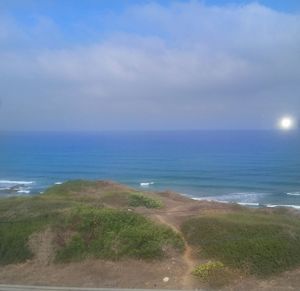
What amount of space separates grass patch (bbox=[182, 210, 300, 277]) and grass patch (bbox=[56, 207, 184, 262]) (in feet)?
4.67

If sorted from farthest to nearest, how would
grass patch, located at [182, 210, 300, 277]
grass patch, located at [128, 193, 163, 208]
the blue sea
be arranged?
the blue sea → grass patch, located at [128, 193, 163, 208] → grass patch, located at [182, 210, 300, 277]

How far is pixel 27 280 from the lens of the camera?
64.1 feet

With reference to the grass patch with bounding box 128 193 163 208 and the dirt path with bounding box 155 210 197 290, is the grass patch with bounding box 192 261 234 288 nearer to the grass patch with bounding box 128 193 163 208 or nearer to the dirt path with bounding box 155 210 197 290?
the dirt path with bounding box 155 210 197 290

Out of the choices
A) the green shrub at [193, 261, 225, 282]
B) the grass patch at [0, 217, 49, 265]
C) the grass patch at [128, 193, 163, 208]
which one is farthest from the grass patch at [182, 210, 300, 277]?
the grass patch at [128, 193, 163, 208]

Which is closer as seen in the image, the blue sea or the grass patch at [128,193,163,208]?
the grass patch at [128,193,163,208]

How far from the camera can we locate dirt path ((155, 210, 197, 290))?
18.1 m

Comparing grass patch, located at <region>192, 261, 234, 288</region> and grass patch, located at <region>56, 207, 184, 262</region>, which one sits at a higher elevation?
grass patch, located at <region>56, 207, 184, 262</region>

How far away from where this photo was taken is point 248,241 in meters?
21.1

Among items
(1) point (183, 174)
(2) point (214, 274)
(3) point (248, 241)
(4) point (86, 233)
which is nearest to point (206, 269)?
(2) point (214, 274)

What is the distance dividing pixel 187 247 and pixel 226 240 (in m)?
1.97

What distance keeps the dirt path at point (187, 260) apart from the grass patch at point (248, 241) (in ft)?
1.72

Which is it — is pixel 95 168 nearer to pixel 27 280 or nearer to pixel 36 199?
pixel 36 199

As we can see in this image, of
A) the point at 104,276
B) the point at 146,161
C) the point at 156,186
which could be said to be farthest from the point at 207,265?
the point at 146,161

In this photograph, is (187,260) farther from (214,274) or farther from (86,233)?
(86,233)
